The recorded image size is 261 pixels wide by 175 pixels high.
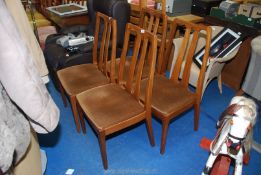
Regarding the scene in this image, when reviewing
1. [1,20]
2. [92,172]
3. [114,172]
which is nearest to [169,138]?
[114,172]

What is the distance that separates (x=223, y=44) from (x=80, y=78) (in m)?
1.28

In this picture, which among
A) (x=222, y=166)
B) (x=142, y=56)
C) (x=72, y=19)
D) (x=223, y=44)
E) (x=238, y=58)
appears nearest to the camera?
(x=222, y=166)

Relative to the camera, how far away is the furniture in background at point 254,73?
66.1 inches

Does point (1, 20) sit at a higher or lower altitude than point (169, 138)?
higher

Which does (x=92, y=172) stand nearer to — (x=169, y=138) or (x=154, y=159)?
(x=154, y=159)

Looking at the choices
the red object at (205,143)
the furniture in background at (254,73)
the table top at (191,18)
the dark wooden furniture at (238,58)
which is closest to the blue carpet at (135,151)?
the red object at (205,143)

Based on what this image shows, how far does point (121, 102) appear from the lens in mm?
1504

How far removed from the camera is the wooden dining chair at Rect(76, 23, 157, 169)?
137 centimetres

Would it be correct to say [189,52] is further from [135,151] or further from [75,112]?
[75,112]

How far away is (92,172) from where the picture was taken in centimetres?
150

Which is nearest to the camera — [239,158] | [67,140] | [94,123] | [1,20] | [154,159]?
[1,20]

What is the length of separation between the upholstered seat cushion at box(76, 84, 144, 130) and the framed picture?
2.83 feet

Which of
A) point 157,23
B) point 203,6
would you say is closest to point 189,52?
point 157,23

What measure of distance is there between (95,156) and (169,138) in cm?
59
